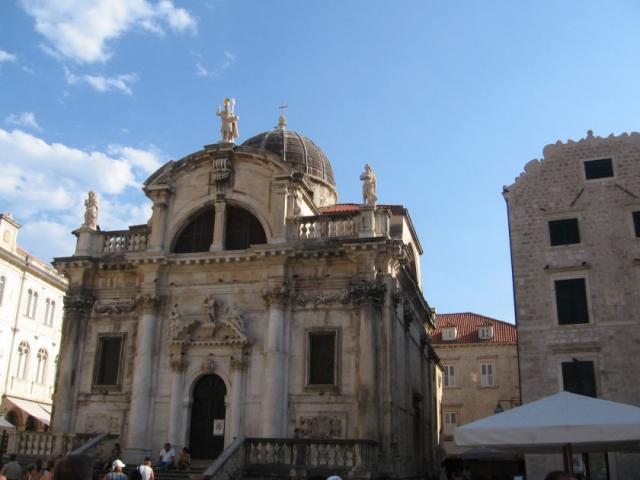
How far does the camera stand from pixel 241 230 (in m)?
26.2

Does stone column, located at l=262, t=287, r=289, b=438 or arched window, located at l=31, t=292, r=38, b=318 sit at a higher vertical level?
arched window, located at l=31, t=292, r=38, b=318

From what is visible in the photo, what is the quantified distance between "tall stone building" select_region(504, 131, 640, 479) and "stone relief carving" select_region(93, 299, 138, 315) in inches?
570

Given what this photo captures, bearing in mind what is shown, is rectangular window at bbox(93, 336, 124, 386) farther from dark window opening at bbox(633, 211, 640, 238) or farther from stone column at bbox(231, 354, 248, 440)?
dark window opening at bbox(633, 211, 640, 238)

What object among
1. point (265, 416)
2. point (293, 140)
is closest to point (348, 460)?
point (265, 416)

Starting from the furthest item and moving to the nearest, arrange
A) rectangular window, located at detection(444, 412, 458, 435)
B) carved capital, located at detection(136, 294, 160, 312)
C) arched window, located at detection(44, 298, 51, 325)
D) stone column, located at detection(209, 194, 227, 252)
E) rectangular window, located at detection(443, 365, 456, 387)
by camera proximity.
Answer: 1. rectangular window, located at detection(443, 365, 456, 387)
2. rectangular window, located at detection(444, 412, 458, 435)
3. arched window, located at detection(44, 298, 51, 325)
4. stone column, located at detection(209, 194, 227, 252)
5. carved capital, located at detection(136, 294, 160, 312)

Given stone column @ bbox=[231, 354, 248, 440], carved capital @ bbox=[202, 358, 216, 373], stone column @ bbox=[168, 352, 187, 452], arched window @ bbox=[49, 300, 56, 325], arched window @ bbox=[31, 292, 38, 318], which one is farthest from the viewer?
arched window @ bbox=[49, 300, 56, 325]

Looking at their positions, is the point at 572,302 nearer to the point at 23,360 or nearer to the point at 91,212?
the point at 91,212

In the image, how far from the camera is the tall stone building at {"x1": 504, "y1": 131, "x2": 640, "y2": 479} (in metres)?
22.4

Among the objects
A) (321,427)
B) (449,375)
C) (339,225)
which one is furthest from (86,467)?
(449,375)

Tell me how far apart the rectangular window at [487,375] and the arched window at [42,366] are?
2854 centimetres

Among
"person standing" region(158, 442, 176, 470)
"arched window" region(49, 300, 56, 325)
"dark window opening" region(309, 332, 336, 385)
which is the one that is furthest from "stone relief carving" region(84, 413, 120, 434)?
"arched window" region(49, 300, 56, 325)

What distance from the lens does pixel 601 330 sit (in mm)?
22719

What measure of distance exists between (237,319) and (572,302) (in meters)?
11.8

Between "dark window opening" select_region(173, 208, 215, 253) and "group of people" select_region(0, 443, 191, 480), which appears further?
"dark window opening" select_region(173, 208, 215, 253)
